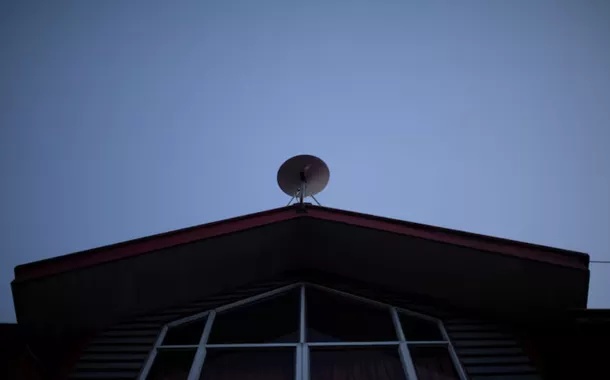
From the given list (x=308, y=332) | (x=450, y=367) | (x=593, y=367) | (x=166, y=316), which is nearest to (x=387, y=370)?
(x=450, y=367)

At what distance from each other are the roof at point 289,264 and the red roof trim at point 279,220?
0.01 metres

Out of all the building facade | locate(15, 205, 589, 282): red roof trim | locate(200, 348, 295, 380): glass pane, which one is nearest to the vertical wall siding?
the building facade

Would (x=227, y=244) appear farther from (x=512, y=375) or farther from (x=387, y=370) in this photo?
(x=512, y=375)

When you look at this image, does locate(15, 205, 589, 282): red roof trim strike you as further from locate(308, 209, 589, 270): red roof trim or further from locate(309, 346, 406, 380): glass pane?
locate(309, 346, 406, 380): glass pane

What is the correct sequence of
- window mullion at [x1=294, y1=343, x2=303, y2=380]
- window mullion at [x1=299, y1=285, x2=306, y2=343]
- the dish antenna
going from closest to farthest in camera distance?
window mullion at [x1=294, y1=343, x2=303, y2=380] → window mullion at [x1=299, y1=285, x2=306, y2=343] → the dish antenna

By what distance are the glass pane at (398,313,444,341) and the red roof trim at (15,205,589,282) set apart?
1112mm

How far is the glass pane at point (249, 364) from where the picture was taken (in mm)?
4328

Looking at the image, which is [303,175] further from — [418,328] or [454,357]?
[454,357]

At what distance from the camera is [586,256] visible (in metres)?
4.66

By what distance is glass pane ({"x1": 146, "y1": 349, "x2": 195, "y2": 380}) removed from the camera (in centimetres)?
438

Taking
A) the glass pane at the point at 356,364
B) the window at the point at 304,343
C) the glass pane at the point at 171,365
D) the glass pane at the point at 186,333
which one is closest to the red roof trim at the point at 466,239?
the window at the point at 304,343

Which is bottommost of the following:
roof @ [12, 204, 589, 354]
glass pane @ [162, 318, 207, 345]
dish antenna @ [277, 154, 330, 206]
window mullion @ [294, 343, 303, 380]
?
window mullion @ [294, 343, 303, 380]

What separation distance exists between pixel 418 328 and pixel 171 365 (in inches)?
119

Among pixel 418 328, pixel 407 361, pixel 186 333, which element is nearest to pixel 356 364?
pixel 407 361
